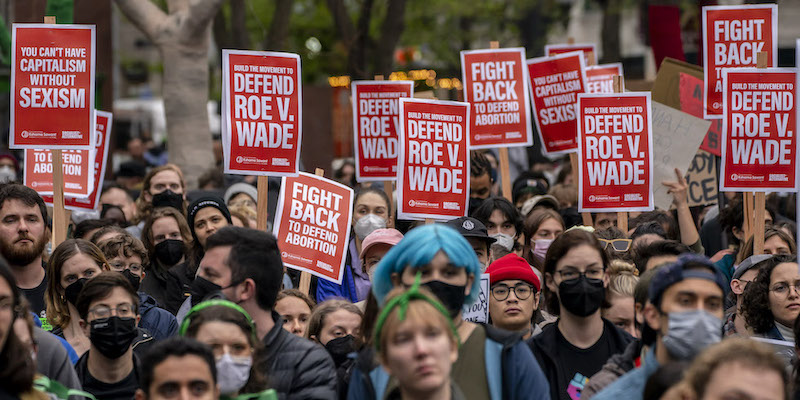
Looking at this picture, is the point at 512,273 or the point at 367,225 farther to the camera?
the point at 367,225

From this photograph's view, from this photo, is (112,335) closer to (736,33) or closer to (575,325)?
(575,325)

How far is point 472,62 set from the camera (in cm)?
1108

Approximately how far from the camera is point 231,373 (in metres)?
4.57

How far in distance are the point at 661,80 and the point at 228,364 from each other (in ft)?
25.2

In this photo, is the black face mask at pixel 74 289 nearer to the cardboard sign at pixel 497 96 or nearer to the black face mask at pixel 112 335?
the black face mask at pixel 112 335

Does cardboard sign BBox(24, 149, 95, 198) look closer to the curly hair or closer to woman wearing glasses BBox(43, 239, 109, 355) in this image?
woman wearing glasses BBox(43, 239, 109, 355)

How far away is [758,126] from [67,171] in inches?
206

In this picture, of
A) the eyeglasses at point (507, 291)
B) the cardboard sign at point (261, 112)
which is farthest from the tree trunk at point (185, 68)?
the eyeglasses at point (507, 291)

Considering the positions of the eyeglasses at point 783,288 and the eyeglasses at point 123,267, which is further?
the eyeglasses at point 123,267

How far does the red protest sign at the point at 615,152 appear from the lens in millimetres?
9188

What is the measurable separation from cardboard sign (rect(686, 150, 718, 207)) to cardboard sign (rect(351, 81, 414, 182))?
284 centimetres

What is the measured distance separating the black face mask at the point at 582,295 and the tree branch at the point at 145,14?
30.0 ft

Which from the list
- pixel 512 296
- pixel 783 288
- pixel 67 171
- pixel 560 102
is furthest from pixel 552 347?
pixel 560 102

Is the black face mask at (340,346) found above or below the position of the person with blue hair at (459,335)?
below
